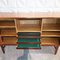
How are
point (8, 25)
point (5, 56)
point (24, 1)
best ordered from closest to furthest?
1. point (8, 25)
2. point (24, 1)
3. point (5, 56)

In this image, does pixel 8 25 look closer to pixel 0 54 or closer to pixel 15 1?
pixel 15 1

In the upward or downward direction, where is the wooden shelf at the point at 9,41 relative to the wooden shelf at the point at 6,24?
downward

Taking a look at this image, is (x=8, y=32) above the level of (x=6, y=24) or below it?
below

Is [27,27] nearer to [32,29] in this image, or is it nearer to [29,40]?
[32,29]

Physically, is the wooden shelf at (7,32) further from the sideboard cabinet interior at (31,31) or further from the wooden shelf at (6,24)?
the wooden shelf at (6,24)

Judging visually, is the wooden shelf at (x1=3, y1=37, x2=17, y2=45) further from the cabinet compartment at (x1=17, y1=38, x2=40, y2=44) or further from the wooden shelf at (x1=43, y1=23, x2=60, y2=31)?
the wooden shelf at (x1=43, y1=23, x2=60, y2=31)

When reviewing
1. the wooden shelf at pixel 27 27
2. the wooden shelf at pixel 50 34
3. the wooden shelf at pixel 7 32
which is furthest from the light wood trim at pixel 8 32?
the wooden shelf at pixel 50 34

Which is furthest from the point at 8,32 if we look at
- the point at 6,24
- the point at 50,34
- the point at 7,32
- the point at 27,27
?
the point at 50,34

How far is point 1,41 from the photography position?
168 cm

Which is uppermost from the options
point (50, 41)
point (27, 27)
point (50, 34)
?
point (27, 27)

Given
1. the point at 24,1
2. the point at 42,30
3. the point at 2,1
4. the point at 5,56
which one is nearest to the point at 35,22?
the point at 42,30

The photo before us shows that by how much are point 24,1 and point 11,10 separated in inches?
9.7

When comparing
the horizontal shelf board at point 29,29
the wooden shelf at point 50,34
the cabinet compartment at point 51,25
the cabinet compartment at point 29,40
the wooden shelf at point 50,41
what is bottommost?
the wooden shelf at point 50,41

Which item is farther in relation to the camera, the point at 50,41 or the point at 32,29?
the point at 50,41
